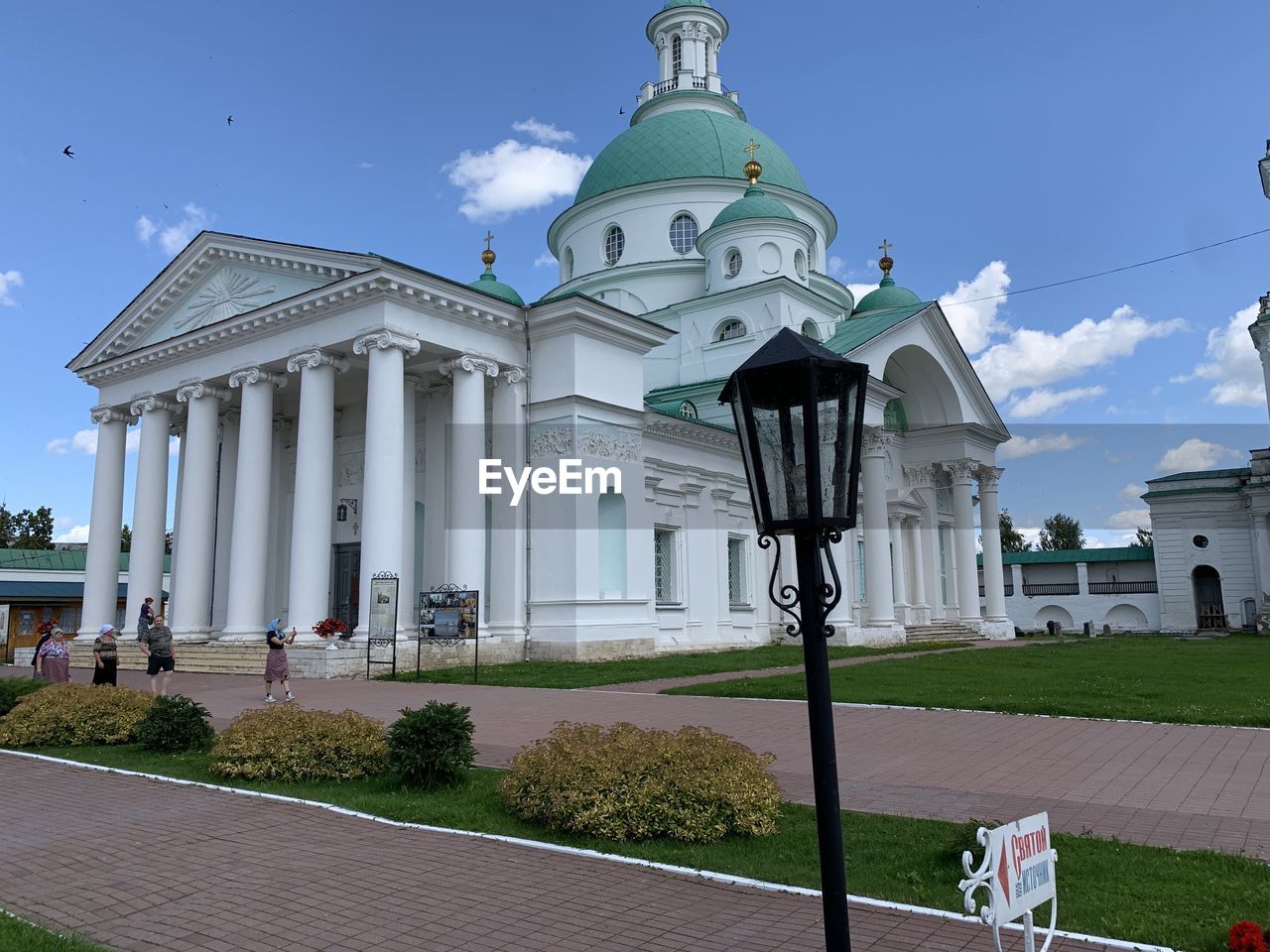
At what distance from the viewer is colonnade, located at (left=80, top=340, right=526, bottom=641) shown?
2289 cm

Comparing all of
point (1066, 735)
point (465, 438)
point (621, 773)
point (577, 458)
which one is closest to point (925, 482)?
point (577, 458)

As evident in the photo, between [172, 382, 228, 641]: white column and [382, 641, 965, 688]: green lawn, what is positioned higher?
[172, 382, 228, 641]: white column

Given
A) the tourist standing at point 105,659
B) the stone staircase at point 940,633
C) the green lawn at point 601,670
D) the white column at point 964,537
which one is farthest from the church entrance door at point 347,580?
the white column at point 964,537

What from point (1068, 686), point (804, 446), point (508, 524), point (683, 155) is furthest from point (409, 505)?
point (804, 446)

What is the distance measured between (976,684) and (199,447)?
21325 mm

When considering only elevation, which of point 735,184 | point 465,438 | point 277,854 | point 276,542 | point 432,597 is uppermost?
point 735,184

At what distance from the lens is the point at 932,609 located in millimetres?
39938

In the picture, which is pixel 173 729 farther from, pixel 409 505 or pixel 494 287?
pixel 494 287

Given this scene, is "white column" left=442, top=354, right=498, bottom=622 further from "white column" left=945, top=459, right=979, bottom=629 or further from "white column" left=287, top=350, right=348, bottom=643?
"white column" left=945, top=459, right=979, bottom=629

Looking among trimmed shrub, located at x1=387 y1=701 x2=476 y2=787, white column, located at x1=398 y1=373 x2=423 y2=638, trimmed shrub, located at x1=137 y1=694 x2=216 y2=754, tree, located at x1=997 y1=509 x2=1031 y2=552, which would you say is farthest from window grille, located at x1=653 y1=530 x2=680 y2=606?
tree, located at x1=997 y1=509 x2=1031 y2=552

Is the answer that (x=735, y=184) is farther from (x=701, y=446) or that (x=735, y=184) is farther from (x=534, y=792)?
(x=534, y=792)

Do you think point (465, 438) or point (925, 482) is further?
point (925, 482)

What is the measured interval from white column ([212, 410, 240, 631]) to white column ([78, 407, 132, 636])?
2895 millimetres

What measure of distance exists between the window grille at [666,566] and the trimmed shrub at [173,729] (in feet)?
59.8
